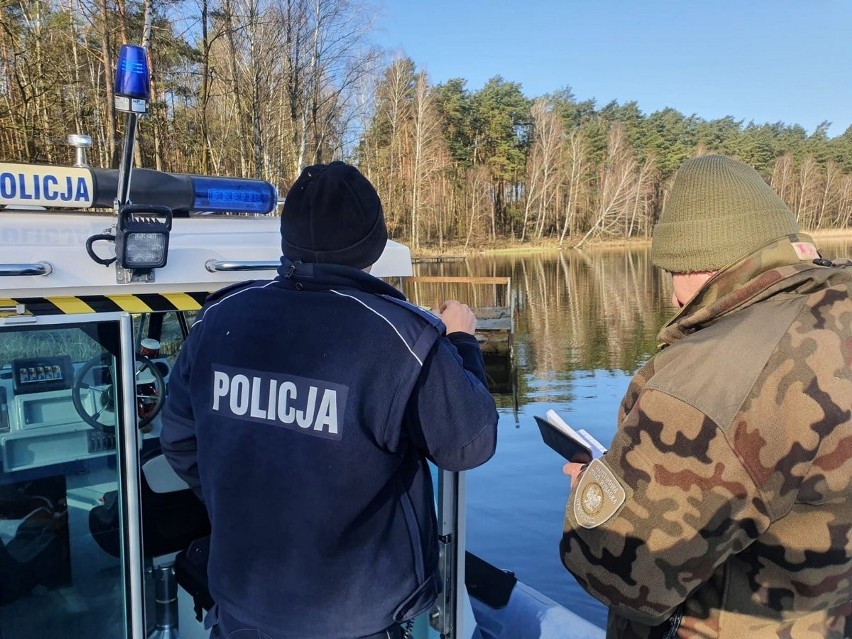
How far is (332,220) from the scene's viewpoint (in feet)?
5.37

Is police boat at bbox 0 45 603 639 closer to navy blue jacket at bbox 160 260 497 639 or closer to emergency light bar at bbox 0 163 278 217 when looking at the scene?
emergency light bar at bbox 0 163 278 217

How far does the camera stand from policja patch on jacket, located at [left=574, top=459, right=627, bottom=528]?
1441 mm

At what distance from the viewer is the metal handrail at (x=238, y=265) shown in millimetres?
2203

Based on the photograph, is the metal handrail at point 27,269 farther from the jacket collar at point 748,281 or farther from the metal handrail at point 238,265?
the jacket collar at point 748,281

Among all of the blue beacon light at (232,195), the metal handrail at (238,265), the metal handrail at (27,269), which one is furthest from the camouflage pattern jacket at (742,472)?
the blue beacon light at (232,195)

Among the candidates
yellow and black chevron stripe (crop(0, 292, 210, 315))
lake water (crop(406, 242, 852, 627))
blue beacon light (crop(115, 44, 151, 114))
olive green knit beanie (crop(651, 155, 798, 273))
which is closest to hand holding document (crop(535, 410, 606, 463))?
olive green knit beanie (crop(651, 155, 798, 273))

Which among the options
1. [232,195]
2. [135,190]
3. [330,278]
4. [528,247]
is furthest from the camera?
[528,247]

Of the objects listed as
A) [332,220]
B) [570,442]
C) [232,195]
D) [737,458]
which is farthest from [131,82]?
[737,458]

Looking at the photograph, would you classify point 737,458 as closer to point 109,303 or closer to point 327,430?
point 327,430

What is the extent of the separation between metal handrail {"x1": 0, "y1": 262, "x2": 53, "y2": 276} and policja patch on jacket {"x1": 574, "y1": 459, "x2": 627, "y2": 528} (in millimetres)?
1555

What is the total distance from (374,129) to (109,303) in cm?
4990

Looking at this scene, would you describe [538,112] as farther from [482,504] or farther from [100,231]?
[100,231]

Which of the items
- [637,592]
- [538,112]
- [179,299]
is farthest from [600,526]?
[538,112]

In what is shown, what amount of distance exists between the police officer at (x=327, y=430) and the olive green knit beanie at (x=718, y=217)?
56 cm
